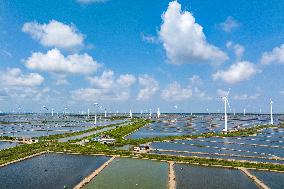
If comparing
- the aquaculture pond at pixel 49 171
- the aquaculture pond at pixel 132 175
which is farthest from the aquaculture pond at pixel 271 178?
the aquaculture pond at pixel 49 171

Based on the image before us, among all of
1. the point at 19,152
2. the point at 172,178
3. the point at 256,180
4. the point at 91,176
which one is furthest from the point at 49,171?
the point at 256,180

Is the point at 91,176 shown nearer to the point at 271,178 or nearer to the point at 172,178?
the point at 172,178

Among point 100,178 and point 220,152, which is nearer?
point 100,178

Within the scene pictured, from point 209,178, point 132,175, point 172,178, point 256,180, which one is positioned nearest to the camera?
point 256,180

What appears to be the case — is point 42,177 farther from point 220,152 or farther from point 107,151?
point 220,152

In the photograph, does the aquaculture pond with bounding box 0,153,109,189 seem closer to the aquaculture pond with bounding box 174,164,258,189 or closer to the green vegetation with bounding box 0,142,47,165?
the green vegetation with bounding box 0,142,47,165

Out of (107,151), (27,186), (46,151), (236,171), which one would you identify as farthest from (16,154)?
(236,171)

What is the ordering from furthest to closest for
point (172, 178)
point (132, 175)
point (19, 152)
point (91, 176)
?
point (19, 152)
point (132, 175)
point (91, 176)
point (172, 178)

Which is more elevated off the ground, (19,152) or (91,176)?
(19,152)
